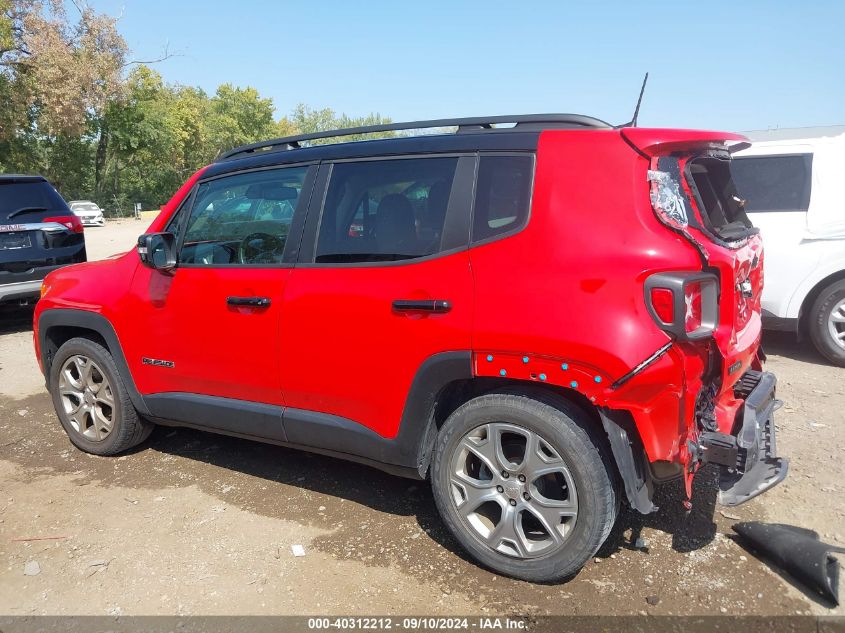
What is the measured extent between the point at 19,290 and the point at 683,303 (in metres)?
7.63

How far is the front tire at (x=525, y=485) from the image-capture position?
8.57ft

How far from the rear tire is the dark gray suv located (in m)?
8.28

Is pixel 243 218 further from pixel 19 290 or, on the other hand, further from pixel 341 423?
pixel 19 290

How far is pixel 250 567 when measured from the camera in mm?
3031

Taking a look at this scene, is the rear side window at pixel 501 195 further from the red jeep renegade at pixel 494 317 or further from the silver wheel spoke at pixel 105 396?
the silver wheel spoke at pixel 105 396

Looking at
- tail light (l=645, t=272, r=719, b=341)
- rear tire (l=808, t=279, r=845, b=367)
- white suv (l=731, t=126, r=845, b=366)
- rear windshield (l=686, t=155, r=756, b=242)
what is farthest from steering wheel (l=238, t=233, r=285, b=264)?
rear tire (l=808, t=279, r=845, b=367)

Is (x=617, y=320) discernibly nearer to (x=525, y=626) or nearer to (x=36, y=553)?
(x=525, y=626)

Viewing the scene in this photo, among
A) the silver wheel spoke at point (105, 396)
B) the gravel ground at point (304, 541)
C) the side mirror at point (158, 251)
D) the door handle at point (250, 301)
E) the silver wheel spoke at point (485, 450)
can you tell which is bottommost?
the gravel ground at point (304, 541)

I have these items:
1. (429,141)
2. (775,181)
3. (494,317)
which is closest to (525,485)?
(494,317)

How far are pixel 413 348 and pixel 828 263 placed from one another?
Answer: 4.80 metres

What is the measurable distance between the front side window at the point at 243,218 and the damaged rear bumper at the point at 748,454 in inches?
88.6

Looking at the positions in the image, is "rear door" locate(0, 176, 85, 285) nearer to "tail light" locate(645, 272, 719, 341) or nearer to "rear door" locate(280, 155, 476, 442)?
"rear door" locate(280, 155, 476, 442)

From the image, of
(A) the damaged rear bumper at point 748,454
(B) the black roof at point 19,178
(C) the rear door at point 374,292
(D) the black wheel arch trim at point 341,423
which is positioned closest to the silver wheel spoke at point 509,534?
(D) the black wheel arch trim at point 341,423

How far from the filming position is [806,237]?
5957 mm
